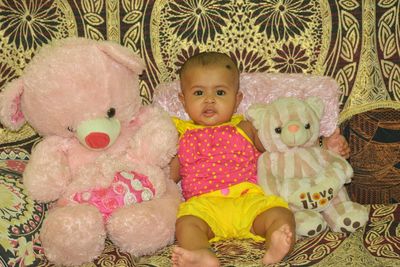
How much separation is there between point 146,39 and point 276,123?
1.65 feet

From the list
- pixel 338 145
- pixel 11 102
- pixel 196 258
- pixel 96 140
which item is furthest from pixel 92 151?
pixel 338 145

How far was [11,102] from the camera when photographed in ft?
5.62

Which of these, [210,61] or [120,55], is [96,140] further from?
[210,61]

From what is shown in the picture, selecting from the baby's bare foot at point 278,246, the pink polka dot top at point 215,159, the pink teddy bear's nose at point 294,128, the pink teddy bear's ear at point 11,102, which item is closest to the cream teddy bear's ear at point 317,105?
the pink teddy bear's nose at point 294,128

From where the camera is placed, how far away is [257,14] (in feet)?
6.56

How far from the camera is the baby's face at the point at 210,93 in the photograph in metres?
1.91

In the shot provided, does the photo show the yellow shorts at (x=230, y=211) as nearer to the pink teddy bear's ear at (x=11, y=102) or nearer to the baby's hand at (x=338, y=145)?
the baby's hand at (x=338, y=145)

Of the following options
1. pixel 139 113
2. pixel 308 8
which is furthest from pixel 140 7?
pixel 308 8

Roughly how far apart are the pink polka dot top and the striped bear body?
0.05 metres

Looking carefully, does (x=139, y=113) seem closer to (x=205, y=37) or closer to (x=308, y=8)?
(x=205, y=37)

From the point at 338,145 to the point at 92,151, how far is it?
0.75 m

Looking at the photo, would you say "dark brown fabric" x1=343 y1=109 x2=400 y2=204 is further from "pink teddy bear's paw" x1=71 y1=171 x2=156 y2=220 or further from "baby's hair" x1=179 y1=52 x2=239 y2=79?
"pink teddy bear's paw" x1=71 y1=171 x2=156 y2=220

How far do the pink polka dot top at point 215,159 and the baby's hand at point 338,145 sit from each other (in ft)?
0.76

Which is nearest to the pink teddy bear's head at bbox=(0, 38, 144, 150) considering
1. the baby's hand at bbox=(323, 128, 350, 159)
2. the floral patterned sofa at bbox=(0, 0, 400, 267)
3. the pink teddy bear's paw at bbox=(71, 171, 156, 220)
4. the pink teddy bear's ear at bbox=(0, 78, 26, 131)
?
the pink teddy bear's ear at bbox=(0, 78, 26, 131)
